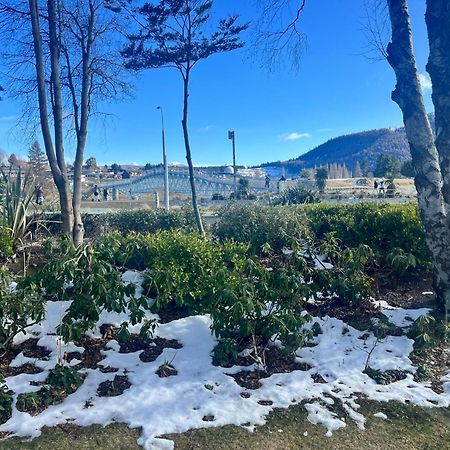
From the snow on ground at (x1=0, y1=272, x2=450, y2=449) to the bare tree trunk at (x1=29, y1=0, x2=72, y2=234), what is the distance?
228 centimetres

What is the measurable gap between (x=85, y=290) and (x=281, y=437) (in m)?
2.00

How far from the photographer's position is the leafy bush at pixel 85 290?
328cm

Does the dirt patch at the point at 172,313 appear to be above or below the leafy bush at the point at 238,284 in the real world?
below

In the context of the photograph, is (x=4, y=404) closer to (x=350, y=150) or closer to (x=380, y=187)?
(x=380, y=187)

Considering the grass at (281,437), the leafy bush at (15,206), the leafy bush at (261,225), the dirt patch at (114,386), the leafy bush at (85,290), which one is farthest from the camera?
the leafy bush at (261,225)

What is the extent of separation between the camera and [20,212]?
20.0ft

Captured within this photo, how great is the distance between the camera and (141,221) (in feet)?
32.5

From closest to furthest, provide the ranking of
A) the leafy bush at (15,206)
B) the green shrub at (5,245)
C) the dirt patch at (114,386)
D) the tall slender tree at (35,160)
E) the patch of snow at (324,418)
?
Answer: the patch of snow at (324,418) < the dirt patch at (114,386) < the green shrub at (5,245) < the leafy bush at (15,206) < the tall slender tree at (35,160)

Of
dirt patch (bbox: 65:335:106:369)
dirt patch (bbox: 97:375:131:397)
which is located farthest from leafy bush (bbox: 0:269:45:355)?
dirt patch (bbox: 97:375:131:397)

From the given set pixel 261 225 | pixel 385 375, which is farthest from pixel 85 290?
pixel 261 225

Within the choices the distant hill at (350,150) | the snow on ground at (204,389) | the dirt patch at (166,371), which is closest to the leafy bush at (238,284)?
the snow on ground at (204,389)

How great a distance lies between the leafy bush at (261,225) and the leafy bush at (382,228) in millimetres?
512

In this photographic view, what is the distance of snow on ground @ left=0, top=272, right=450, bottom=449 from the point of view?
8.81 feet

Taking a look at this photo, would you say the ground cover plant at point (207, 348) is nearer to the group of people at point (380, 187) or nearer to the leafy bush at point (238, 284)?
the leafy bush at point (238, 284)
